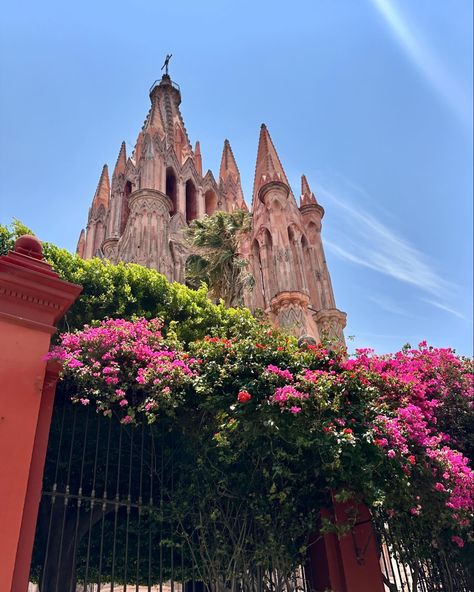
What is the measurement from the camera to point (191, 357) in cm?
702

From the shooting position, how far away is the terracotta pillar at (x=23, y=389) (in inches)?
179

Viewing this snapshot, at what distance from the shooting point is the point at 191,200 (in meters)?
34.0

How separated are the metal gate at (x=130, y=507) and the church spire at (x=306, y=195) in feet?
73.9

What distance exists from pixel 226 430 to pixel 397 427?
2.06 m

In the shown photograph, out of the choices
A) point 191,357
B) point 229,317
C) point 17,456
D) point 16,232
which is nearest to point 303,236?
point 229,317

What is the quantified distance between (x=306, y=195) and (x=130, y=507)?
988 inches

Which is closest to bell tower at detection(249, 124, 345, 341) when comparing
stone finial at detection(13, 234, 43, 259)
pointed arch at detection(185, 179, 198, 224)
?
pointed arch at detection(185, 179, 198, 224)

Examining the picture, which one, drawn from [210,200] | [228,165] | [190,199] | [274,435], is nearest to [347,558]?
[274,435]

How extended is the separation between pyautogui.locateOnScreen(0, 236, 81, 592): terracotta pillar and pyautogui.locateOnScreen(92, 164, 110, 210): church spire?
105ft

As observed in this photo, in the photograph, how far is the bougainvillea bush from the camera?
5758 millimetres

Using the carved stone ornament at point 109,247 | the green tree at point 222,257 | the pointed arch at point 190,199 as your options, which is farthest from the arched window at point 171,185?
the green tree at point 222,257

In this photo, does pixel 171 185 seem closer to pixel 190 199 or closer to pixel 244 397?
pixel 190 199

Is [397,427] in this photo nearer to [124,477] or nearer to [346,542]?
[346,542]

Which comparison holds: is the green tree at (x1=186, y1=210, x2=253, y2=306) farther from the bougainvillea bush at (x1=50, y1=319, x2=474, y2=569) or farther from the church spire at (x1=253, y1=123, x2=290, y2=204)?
the bougainvillea bush at (x1=50, y1=319, x2=474, y2=569)
